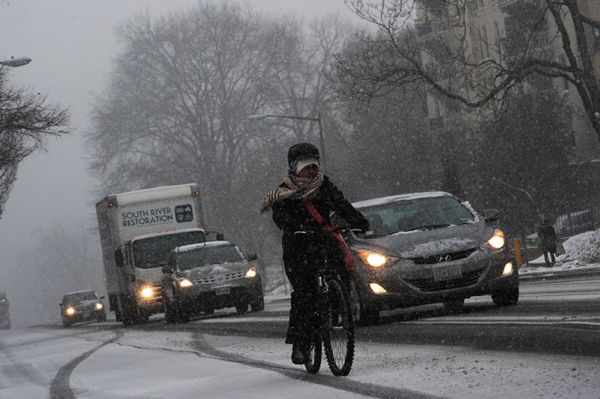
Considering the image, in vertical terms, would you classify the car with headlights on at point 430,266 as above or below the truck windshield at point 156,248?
below

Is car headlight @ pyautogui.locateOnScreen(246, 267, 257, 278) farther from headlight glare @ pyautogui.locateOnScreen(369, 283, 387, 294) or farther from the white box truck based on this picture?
headlight glare @ pyautogui.locateOnScreen(369, 283, 387, 294)

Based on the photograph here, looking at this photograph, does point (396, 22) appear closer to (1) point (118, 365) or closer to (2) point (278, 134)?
(1) point (118, 365)

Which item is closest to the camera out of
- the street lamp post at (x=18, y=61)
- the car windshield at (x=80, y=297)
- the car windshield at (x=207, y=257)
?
the car windshield at (x=207, y=257)

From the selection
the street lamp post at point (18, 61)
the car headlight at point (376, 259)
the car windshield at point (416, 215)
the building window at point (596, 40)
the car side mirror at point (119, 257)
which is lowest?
the car headlight at point (376, 259)

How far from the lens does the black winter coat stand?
30.7ft

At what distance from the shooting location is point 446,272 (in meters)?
14.7

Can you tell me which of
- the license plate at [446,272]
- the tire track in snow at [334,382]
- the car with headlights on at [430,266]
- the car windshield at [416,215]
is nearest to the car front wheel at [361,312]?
the car with headlights on at [430,266]

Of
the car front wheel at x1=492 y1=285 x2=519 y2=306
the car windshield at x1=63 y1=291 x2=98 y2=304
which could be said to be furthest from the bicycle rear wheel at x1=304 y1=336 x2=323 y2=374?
the car windshield at x1=63 y1=291 x2=98 y2=304

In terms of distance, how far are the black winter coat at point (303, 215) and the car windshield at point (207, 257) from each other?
691 inches

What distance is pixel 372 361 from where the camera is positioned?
10.3 m

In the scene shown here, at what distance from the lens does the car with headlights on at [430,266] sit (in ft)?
48.2

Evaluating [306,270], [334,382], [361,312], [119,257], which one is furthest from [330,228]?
[119,257]

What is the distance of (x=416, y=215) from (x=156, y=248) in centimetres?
1479

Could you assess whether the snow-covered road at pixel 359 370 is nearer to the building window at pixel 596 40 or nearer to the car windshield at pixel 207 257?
the car windshield at pixel 207 257
